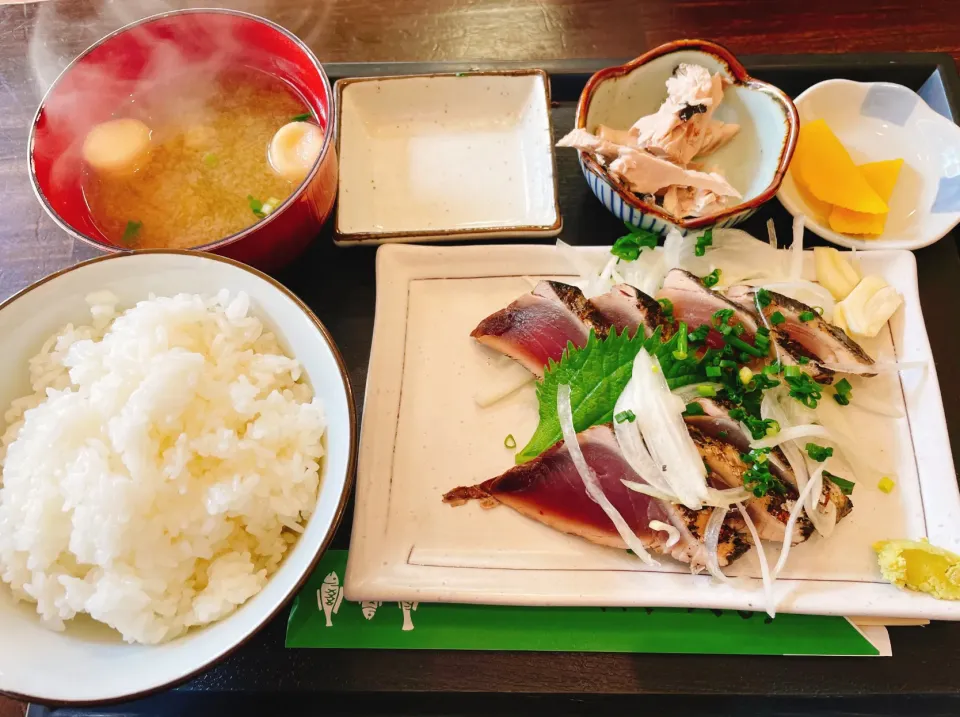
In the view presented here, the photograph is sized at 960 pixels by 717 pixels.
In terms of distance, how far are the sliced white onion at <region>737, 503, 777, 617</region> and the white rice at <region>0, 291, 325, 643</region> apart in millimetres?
1032

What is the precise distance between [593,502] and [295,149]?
135 centimetres

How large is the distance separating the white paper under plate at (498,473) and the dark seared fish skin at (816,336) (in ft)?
0.34

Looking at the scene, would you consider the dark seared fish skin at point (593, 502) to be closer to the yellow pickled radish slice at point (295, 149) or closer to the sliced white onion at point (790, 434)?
the sliced white onion at point (790, 434)

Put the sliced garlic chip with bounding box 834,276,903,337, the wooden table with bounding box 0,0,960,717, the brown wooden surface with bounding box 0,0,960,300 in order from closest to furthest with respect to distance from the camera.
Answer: the sliced garlic chip with bounding box 834,276,903,337
the wooden table with bounding box 0,0,960,717
the brown wooden surface with bounding box 0,0,960,300

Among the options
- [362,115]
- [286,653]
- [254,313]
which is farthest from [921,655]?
[362,115]

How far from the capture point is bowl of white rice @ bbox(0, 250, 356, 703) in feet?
3.93

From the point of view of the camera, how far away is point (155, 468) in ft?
4.15

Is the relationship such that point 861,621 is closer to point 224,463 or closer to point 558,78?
point 224,463

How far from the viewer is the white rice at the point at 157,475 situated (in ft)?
4.00

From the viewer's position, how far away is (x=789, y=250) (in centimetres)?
194

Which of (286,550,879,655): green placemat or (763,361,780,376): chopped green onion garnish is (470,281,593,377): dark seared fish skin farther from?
(286,550,879,655): green placemat

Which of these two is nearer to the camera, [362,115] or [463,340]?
[463,340]

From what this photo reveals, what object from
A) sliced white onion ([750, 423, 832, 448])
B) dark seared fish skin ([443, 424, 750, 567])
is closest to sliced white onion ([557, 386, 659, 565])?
dark seared fish skin ([443, 424, 750, 567])

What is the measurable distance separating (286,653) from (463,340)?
3.11 feet
